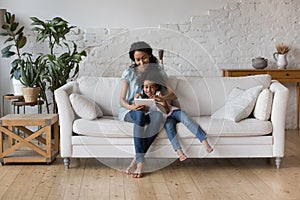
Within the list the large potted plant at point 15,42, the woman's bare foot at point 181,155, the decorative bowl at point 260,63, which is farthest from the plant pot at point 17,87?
the decorative bowl at point 260,63

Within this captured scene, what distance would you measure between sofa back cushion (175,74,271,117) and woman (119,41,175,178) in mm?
210

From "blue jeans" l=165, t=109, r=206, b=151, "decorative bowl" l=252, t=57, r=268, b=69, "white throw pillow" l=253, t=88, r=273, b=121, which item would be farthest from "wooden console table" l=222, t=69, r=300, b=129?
"blue jeans" l=165, t=109, r=206, b=151

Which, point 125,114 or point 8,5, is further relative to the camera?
point 8,5

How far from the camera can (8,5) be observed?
6262 mm

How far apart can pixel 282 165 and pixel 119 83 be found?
5.22 feet

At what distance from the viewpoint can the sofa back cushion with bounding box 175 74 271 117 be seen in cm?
482

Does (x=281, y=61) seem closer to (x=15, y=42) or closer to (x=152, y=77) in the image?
(x=152, y=77)

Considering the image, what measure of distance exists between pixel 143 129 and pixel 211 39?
257 centimetres

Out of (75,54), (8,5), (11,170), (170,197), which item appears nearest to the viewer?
(170,197)

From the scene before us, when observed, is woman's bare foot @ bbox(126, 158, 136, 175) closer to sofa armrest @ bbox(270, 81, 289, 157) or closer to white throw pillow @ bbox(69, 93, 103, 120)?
white throw pillow @ bbox(69, 93, 103, 120)

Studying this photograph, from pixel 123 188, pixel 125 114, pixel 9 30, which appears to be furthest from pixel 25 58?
pixel 123 188

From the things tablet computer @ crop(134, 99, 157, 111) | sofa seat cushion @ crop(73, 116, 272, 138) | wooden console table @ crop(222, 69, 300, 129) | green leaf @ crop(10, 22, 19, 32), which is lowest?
sofa seat cushion @ crop(73, 116, 272, 138)

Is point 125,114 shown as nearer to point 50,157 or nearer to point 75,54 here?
point 50,157

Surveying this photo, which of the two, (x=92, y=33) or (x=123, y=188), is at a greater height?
(x=92, y=33)
